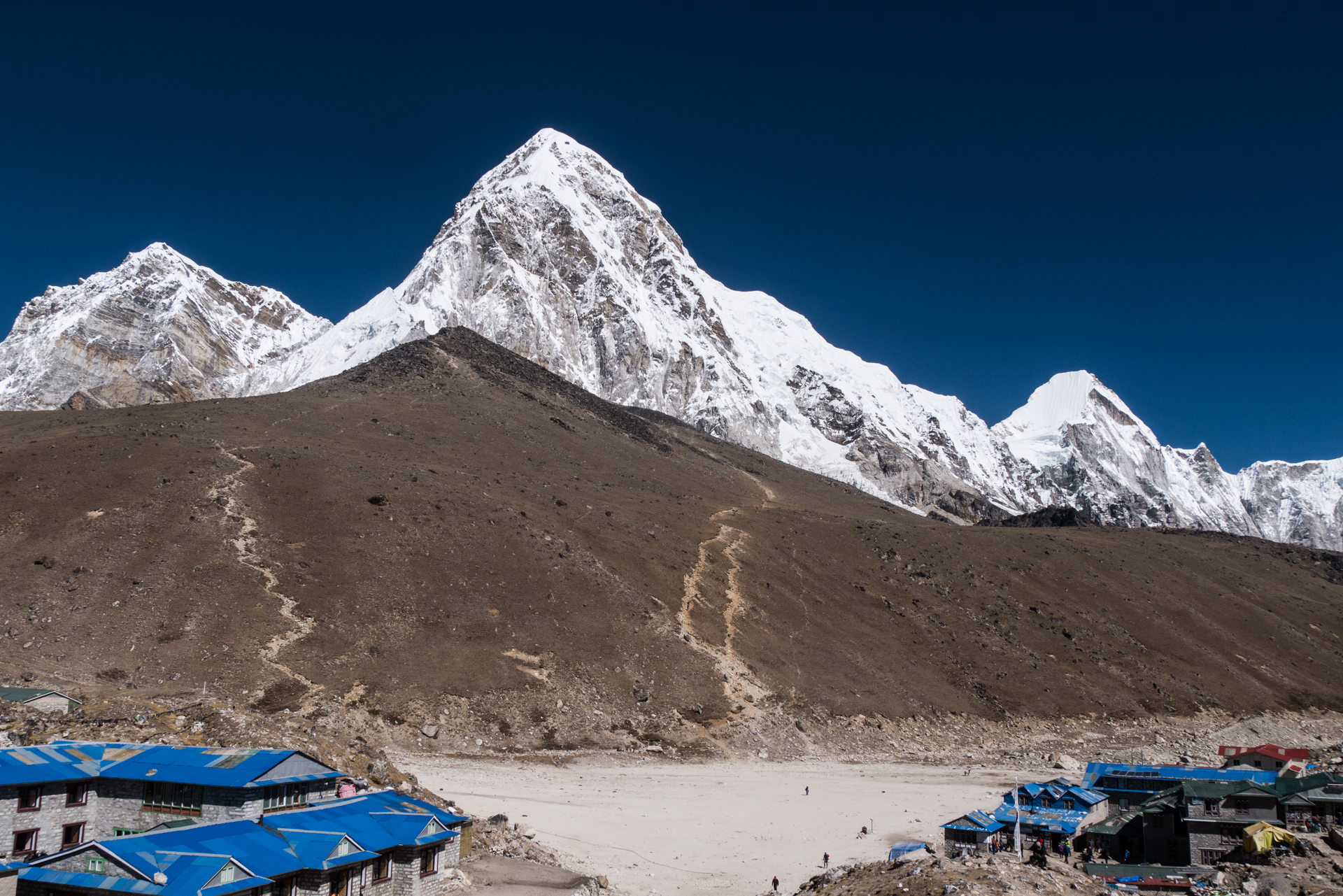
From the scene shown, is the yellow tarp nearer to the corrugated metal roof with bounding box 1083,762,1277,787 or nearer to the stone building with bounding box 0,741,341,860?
the corrugated metal roof with bounding box 1083,762,1277,787

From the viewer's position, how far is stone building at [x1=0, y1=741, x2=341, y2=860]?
25.0 meters

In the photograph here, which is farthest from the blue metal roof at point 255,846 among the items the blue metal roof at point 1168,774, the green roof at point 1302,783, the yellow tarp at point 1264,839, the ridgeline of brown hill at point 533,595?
the green roof at point 1302,783

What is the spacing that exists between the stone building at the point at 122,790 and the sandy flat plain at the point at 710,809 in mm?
11060

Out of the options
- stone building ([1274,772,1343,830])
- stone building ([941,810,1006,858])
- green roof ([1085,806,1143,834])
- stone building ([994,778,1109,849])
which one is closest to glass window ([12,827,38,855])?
stone building ([941,810,1006,858])

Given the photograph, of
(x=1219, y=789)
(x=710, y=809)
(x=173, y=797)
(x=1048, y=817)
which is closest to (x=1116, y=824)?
(x=1048, y=817)

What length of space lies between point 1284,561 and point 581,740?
138 m

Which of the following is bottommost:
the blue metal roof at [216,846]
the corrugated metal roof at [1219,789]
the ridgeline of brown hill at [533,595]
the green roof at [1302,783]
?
the green roof at [1302,783]

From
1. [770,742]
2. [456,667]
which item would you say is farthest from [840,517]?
[456,667]

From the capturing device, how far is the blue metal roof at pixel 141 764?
25609mm

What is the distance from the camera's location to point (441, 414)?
122625 millimetres

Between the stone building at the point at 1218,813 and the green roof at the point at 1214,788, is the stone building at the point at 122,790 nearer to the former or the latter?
the stone building at the point at 1218,813

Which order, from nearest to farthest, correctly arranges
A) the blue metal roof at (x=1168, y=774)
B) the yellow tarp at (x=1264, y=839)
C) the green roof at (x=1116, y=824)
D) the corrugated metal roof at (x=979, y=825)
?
1. the yellow tarp at (x=1264, y=839)
2. the corrugated metal roof at (x=979, y=825)
3. the green roof at (x=1116, y=824)
4. the blue metal roof at (x=1168, y=774)

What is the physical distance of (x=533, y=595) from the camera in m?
69.5

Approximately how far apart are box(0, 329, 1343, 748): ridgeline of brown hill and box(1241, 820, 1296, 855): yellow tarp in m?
30.3
